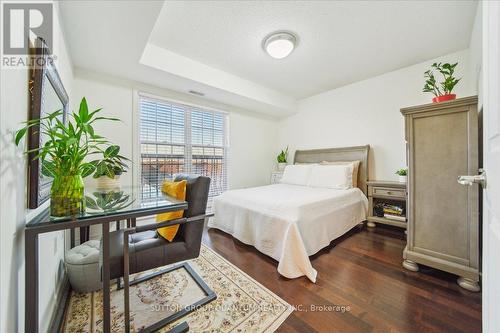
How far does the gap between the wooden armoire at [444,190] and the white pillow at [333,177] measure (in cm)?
123

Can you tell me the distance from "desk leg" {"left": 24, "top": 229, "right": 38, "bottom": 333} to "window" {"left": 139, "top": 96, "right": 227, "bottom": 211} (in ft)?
6.70

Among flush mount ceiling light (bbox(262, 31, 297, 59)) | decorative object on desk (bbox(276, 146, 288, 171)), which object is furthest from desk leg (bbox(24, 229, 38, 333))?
decorative object on desk (bbox(276, 146, 288, 171))

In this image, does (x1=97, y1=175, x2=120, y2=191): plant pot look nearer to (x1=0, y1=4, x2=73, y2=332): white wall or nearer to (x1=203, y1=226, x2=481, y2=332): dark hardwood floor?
(x1=0, y1=4, x2=73, y2=332): white wall

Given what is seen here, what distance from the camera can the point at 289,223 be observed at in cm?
196

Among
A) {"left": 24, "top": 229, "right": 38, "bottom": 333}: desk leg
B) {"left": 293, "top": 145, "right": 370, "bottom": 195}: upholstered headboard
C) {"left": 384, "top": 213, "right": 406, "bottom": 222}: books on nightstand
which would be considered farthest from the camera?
{"left": 293, "top": 145, "right": 370, "bottom": 195}: upholstered headboard

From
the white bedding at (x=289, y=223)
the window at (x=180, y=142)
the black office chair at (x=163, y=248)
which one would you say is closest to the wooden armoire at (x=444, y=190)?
the white bedding at (x=289, y=223)

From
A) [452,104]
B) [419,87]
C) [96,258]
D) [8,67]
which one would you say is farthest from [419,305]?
[419,87]

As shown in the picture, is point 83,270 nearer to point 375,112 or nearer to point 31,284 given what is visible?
point 31,284

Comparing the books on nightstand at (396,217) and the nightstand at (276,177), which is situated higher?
the nightstand at (276,177)

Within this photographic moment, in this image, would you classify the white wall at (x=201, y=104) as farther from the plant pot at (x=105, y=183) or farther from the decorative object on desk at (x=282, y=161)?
the plant pot at (x=105, y=183)

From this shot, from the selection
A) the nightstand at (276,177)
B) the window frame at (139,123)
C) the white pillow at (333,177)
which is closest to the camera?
the window frame at (139,123)

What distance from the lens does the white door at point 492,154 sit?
1.85ft

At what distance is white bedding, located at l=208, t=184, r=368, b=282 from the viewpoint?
73.9 inches

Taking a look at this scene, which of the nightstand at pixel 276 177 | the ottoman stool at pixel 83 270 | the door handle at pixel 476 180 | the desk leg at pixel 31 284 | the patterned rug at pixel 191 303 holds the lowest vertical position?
the patterned rug at pixel 191 303
